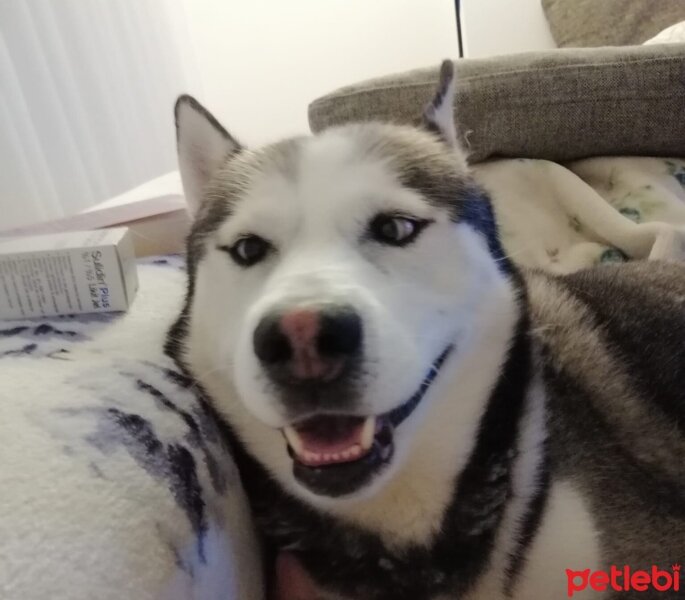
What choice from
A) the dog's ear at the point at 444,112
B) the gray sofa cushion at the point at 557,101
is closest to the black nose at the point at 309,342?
the dog's ear at the point at 444,112

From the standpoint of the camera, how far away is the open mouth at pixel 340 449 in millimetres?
666

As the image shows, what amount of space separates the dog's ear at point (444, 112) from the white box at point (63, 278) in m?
0.44

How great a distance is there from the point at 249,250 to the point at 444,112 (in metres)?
0.36

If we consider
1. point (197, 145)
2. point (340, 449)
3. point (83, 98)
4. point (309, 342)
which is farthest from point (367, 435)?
point (83, 98)

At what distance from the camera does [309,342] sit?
0.59 meters

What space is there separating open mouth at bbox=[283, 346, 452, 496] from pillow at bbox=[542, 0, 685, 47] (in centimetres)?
220

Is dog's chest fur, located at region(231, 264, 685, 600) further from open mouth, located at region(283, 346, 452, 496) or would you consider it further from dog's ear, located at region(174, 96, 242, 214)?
dog's ear, located at region(174, 96, 242, 214)

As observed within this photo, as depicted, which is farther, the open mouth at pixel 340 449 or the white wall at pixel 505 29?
the white wall at pixel 505 29

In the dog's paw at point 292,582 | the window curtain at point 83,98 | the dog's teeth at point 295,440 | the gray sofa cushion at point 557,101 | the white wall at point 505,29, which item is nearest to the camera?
the dog's teeth at point 295,440

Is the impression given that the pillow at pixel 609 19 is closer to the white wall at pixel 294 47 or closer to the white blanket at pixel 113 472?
the white wall at pixel 294 47

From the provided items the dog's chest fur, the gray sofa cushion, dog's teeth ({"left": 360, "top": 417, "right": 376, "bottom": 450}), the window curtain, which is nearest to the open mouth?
dog's teeth ({"left": 360, "top": 417, "right": 376, "bottom": 450})

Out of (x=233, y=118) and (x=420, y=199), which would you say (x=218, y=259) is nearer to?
(x=420, y=199)

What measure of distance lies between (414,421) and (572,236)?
871mm
